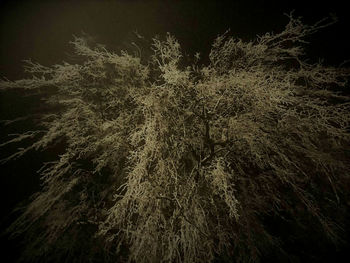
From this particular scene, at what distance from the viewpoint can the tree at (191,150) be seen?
10.7 ft

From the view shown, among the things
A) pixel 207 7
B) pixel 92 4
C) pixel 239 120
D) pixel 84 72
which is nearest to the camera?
pixel 239 120

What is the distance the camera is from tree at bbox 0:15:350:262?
10.7 ft

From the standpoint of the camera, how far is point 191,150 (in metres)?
3.82

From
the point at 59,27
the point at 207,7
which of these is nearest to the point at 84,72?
the point at 59,27

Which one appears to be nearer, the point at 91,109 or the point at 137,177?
the point at 137,177

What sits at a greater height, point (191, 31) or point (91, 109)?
point (191, 31)

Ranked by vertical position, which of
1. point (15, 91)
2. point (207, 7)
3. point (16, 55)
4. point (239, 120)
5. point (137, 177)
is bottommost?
point (137, 177)

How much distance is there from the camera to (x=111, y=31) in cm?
512

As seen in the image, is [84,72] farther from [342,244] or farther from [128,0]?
[342,244]

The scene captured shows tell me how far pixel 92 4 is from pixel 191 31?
7.60 ft

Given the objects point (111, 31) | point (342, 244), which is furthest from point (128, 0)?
point (342, 244)

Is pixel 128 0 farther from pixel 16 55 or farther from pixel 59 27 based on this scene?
pixel 16 55

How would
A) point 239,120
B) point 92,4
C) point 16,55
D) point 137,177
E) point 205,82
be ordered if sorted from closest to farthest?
point 137,177 < point 239,120 < point 205,82 < point 92,4 < point 16,55

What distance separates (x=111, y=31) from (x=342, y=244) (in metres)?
6.86
